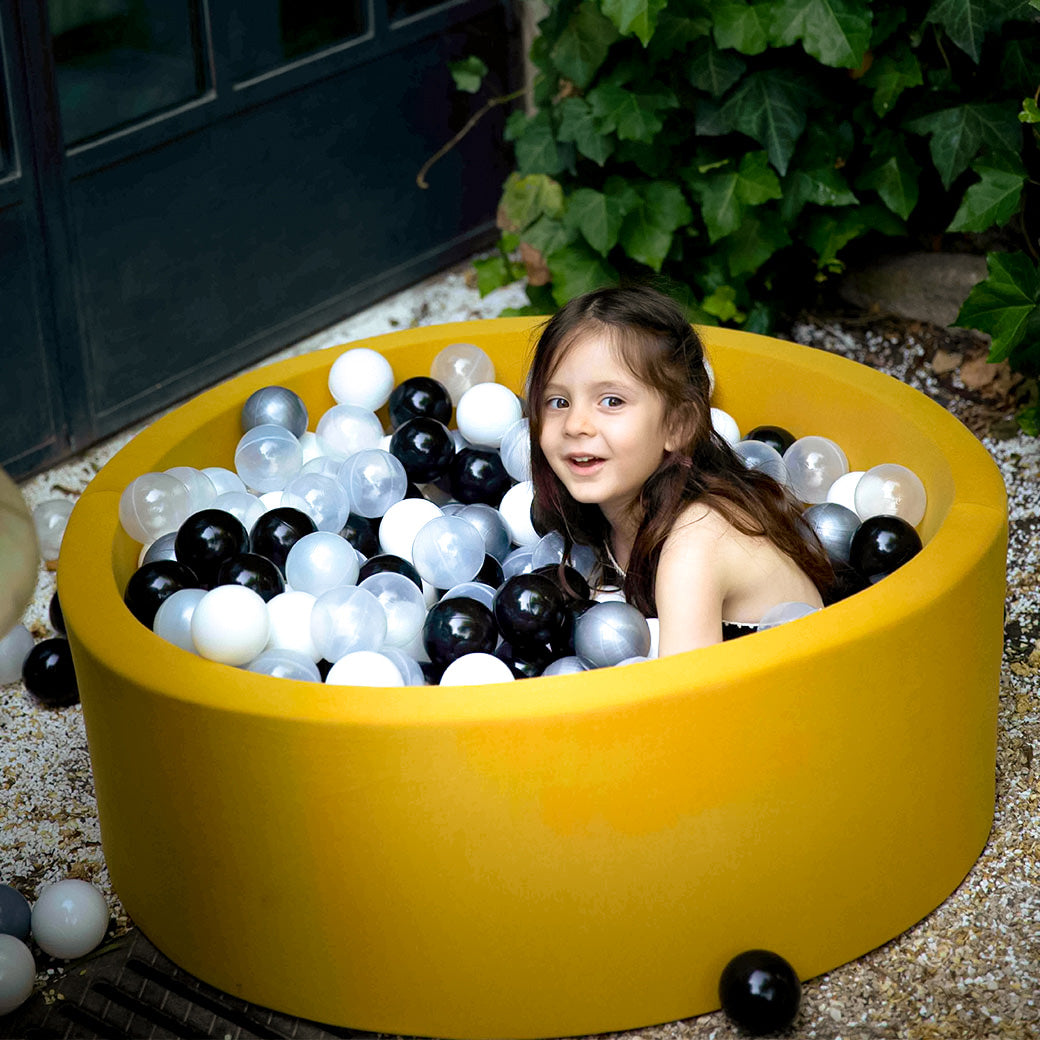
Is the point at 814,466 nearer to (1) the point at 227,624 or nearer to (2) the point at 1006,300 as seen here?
(2) the point at 1006,300

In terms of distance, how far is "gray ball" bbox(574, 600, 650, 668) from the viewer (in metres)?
2.25

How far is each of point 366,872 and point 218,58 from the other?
8.65 ft

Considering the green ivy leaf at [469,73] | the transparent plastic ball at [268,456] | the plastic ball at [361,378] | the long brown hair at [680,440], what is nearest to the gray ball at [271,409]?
the transparent plastic ball at [268,456]

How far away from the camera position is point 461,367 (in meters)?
3.04

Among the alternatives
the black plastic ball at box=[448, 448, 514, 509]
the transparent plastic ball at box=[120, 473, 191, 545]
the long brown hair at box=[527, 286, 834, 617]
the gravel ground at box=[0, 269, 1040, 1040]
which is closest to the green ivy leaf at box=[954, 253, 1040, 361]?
the gravel ground at box=[0, 269, 1040, 1040]

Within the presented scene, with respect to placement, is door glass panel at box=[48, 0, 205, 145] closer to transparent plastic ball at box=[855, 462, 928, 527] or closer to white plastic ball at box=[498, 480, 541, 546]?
white plastic ball at box=[498, 480, 541, 546]

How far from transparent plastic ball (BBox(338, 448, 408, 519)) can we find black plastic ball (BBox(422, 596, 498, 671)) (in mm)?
471

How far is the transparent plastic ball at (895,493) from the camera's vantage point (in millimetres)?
2539

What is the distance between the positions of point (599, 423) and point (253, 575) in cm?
66

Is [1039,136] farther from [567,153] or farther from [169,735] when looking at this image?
[169,735]

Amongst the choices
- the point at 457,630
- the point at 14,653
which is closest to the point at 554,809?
the point at 457,630

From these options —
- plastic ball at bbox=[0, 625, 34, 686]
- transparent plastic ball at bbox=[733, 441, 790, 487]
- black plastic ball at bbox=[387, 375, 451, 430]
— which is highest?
transparent plastic ball at bbox=[733, 441, 790, 487]

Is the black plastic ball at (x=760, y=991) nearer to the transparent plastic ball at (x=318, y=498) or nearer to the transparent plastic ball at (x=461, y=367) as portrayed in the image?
the transparent plastic ball at (x=318, y=498)

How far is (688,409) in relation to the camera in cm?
238
